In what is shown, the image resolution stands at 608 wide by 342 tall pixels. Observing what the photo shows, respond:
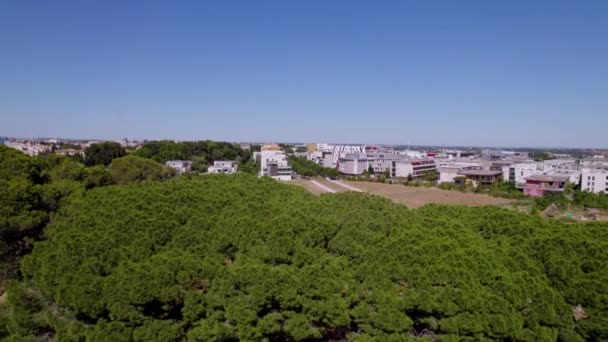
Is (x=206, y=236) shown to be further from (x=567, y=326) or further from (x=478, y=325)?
(x=567, y=326)

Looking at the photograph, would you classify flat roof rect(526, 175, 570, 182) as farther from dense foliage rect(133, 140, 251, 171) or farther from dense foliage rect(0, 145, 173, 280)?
dense foliage rect(0, 145, 173, 280)

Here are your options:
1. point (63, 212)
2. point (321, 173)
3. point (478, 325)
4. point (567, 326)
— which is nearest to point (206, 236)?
point (478, 325)

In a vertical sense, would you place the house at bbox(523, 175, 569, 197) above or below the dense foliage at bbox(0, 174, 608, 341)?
below

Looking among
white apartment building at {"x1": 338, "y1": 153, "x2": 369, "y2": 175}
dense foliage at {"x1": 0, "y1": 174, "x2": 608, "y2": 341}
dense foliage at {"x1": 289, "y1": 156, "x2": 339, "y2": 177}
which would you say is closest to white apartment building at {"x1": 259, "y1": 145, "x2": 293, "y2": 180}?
dense foliage at {"x1": 289, "y1": 156, "x2": 339, "y2": 177}

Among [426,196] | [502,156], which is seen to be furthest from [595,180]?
[502,156]

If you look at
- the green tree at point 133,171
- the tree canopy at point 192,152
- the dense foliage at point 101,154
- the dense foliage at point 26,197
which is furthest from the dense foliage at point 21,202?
the dense foliage at point 101,154

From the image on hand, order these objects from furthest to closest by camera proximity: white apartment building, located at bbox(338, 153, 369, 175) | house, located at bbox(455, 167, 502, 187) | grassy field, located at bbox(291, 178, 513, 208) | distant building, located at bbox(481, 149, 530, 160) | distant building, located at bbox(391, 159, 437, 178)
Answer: distant building, located at bbox(481, 149, 530, 160) → white apartment building, located at bbox(338, 153, 369, 175) → distant building, located at bbox(391, 159, 437, 178) → house, located at bbox(455, 167, 502, 187) → grassy field, located at bbox(291, 178, 513, 208)

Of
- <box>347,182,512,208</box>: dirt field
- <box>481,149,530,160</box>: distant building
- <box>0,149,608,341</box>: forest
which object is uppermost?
<box>0,149,608,341</box>: forest
